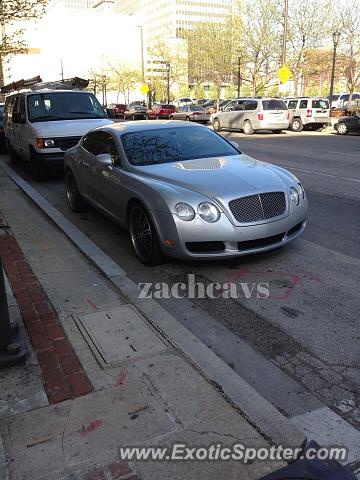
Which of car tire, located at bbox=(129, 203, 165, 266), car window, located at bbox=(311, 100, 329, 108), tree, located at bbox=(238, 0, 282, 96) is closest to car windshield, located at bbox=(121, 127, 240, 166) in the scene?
car tire, located at bbox=(129, 203, 165, 266)

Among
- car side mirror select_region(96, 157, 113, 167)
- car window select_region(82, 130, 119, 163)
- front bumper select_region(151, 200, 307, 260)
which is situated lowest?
front bumper select_region(151, 200, 307, 260)

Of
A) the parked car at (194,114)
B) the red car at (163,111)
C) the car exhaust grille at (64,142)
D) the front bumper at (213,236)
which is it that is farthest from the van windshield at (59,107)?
the red car at (163,111)

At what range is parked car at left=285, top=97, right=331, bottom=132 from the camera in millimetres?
26438

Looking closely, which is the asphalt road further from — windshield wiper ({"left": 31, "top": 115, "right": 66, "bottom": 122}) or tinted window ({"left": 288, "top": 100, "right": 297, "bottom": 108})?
tinted window ({"left": 288, "top": 100, "right": 297, "bottom": 108})

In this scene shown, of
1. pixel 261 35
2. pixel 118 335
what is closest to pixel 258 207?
pixel 118 335

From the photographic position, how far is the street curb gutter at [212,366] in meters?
2.60

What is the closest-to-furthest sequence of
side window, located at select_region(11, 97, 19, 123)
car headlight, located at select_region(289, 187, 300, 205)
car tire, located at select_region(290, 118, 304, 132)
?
car headlight, located at select_region(289, 187, 300, 205)
side window, located at select_region(11, 97, 19, 123)
car tire, located at select_region(290, 118, 304, 132)

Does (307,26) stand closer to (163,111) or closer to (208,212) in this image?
(163,111)

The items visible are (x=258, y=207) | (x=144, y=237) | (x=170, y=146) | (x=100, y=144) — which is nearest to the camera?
(x=258, y=207)

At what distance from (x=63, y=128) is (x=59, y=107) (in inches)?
43.7

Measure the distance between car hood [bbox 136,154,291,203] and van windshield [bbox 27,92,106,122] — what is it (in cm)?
644

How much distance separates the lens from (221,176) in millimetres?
5164

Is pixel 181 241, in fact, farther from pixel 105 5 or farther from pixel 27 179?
pixel 105 5

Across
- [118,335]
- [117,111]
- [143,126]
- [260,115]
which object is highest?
[143,126]
